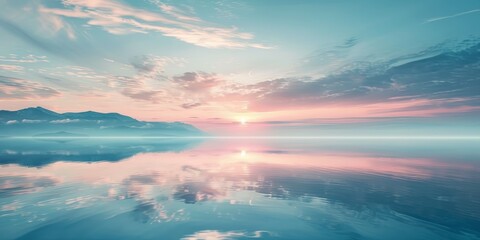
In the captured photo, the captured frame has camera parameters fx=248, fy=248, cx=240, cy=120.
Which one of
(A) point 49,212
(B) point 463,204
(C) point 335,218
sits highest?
(B) point 463,204

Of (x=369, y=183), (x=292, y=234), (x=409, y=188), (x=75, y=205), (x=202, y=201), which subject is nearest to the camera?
(x=292, y=234)

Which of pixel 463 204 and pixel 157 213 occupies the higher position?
pixel 463 204

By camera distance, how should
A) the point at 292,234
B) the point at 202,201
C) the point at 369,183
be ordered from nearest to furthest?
the point at 292,234
the point at 202,201
the point at 369,183

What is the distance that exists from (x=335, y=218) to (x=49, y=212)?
2423 centimetres

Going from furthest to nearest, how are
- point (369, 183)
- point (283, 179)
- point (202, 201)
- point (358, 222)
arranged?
point (283, 179), point (369, 183), point (202, 201), point (358, 222)

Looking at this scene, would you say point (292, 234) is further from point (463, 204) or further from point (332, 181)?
point (332, 181)

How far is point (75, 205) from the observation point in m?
23.5

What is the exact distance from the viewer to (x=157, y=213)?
21359 millimetres

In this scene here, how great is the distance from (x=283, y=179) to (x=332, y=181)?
7.33 m

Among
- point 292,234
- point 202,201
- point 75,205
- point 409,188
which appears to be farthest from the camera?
point 409,188

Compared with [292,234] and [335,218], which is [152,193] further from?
[335,218]

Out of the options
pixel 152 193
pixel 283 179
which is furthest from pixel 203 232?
pixel 283 179

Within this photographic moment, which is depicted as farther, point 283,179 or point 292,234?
point 283,179

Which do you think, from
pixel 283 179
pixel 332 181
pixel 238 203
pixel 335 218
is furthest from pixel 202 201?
pixel 332 181
